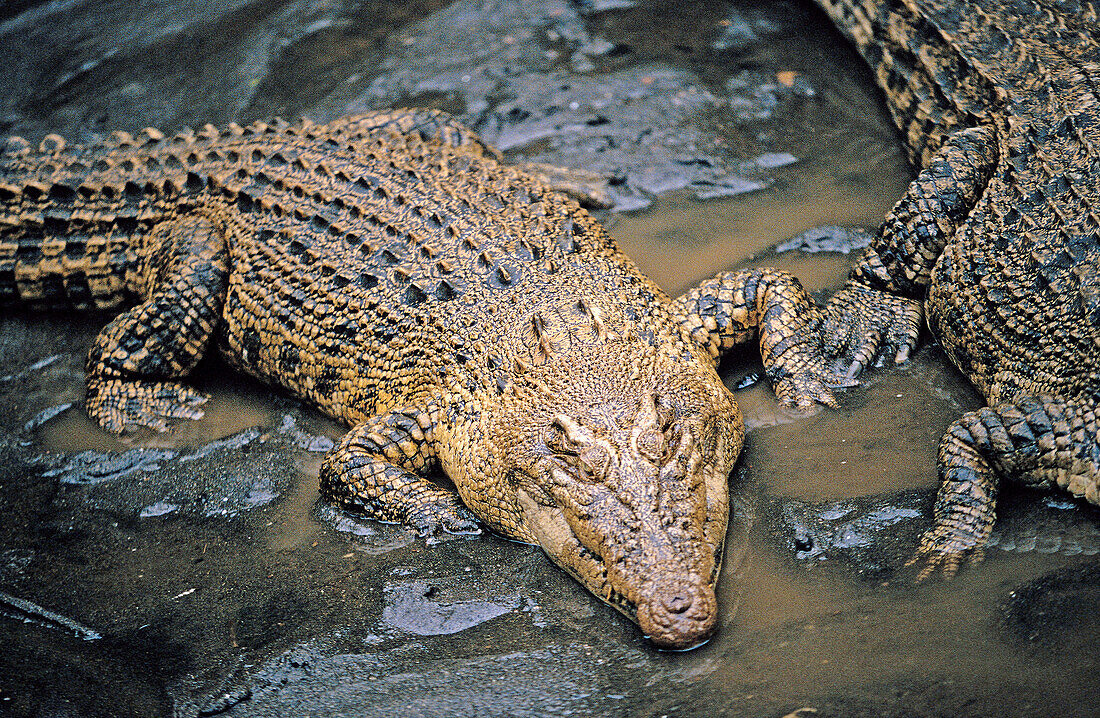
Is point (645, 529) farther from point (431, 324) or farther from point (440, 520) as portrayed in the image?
point (431, 324)

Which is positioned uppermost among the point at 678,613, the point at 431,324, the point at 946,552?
the point at 431,324

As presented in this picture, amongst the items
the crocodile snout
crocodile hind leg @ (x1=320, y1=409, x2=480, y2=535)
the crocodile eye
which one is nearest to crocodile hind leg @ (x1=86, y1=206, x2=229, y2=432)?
crocodile hind leg @ (x1=320, y1=409, x2=480, y2=535)

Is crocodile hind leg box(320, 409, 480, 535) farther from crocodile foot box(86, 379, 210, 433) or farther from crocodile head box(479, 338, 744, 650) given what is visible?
crocodile foot box(86, 379, 210, 433)

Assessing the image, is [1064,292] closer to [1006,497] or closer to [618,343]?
[1006,497]

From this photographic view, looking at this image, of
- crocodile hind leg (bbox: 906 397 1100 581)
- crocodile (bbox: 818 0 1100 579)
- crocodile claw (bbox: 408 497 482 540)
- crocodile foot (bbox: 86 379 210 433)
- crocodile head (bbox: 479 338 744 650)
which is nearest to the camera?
crocodile head (bbox: 479 338 744 650)

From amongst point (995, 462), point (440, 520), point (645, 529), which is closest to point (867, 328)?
point (995, 462)

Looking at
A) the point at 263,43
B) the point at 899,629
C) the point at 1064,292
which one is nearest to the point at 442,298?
the point at 899,629
